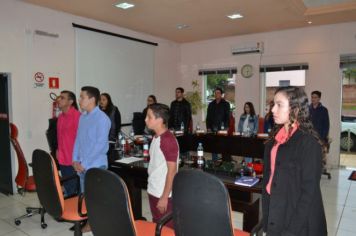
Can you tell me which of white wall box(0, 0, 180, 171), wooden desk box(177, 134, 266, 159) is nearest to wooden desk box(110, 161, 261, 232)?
wooden desk box(177, 134, 266, 159)

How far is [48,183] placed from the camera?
2.31 metres

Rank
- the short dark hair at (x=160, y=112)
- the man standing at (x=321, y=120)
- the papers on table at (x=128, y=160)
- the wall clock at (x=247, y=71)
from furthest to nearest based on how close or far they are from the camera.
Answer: the wall clock at (x=247, y=71) < the man standing at (x=321, y=120) < the papers on table at (x=128, y=160) < the short dark hair at (x=160, y=112)

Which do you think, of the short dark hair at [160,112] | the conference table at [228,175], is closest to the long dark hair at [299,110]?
the conference table at [228,175]

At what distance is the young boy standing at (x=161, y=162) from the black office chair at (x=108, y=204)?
330 mm

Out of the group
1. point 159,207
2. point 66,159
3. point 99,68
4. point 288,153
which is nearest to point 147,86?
point 99,68

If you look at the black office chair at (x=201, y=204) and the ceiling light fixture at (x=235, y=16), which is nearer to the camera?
the black office chair at (x=201, y=204)

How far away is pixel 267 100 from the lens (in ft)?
23.0

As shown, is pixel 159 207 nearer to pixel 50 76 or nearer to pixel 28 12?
pixel 50 76

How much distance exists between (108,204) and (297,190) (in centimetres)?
103

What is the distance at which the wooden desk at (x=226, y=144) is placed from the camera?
485 centimetres

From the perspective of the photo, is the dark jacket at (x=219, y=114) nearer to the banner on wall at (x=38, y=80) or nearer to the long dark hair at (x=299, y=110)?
the banner on wall at (x=38, y=80)

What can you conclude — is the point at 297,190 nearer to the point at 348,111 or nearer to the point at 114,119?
the point at 114,119

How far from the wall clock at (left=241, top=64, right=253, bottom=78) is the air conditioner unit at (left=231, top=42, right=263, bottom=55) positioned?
332mm

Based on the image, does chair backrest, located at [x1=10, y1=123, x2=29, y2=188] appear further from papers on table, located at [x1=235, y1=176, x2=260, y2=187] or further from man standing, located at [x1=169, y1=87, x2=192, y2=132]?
man standing, located at [x1=169, y1=87, x2=192, y2=132]
